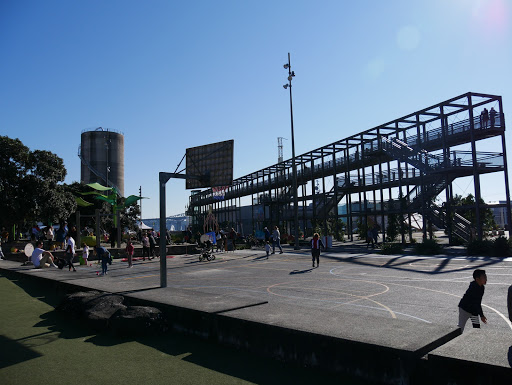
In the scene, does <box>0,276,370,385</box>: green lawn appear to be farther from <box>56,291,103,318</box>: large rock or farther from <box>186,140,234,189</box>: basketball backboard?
<box>186,140,234,189</box>: basketball backboard

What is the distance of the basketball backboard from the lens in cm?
1388

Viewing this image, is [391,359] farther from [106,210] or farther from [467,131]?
[106,210]

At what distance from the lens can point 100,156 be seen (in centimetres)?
9306

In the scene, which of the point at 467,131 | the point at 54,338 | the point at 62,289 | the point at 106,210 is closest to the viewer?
the point at 54,338

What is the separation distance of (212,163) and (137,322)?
303 inches

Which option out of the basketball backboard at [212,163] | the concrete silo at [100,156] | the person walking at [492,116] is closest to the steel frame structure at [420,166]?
the person walking at [492,116]

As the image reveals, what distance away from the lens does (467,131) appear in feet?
93.6

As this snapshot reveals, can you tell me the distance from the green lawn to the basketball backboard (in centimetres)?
673

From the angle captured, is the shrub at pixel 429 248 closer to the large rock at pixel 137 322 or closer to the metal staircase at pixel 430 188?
the metal staircase at pixel 430 188

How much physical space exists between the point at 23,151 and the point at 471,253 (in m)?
32.0

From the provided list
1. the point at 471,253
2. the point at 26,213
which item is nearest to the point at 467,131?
the point at 471,253

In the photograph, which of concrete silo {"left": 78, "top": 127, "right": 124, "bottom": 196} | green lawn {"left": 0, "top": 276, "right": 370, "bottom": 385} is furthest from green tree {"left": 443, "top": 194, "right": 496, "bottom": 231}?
concrete silo {"left": 78, "top": 127, "right": 124, "bottom": 196}

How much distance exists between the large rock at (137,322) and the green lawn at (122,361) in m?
0.16

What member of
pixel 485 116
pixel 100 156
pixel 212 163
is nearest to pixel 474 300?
pixel 212 163
